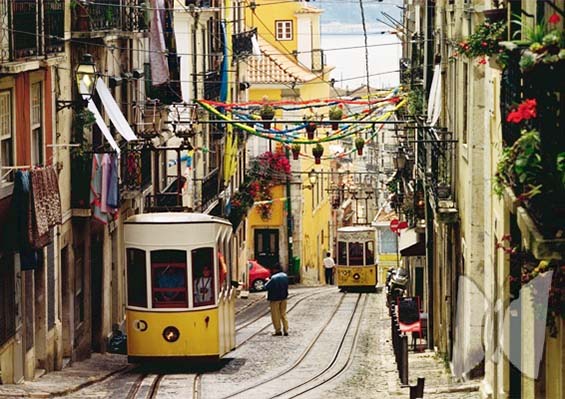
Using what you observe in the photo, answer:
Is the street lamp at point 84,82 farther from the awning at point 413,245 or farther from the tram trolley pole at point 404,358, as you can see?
the awning at point 413,245

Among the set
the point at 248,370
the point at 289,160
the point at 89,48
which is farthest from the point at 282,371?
the point at 289,160

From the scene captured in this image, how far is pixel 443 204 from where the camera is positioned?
77.4 feet

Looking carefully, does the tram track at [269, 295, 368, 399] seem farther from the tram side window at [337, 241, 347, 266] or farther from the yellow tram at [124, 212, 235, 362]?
the tram side window at [337, 241, 347, 266]

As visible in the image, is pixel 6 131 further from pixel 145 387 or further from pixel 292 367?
pixel 292 367

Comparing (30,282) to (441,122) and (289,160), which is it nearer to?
(441,122)

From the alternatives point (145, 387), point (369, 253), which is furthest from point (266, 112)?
point (369, 253)

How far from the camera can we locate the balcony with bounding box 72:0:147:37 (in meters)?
26.6

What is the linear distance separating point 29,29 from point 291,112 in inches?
1852

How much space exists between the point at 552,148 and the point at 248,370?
14507 mm

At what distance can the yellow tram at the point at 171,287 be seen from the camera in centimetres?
2297

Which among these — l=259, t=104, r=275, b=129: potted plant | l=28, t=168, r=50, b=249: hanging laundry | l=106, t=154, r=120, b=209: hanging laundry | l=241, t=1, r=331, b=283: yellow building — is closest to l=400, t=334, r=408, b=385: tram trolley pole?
l=28, t=168, r=50, b=249: hanging laundry

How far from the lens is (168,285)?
23.1 meters

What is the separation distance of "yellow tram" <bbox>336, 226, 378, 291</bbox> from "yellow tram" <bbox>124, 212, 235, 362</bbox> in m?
25.6

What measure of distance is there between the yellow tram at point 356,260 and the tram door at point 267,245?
42.8 feet
